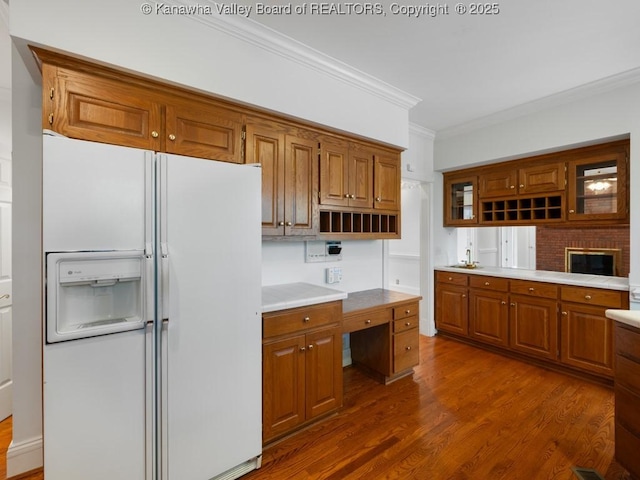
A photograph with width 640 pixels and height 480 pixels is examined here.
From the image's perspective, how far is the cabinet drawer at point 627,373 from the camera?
168 cm

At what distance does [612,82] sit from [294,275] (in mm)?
3383

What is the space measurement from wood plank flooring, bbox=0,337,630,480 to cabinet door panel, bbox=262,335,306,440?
0.60 ft

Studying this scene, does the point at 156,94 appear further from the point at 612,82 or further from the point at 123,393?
the point at 612,82

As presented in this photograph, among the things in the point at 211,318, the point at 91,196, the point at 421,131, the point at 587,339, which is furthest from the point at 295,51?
the point at 587,339

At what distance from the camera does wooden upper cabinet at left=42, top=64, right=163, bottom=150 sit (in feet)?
5.15

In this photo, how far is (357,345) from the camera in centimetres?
322

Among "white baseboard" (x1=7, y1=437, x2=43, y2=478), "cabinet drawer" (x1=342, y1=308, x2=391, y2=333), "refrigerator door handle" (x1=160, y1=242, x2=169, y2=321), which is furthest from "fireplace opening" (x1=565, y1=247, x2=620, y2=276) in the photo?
"white baseboard" (x1=7, y1=437, x2=43, y2=478)

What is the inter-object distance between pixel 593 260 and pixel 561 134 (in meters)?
2.96

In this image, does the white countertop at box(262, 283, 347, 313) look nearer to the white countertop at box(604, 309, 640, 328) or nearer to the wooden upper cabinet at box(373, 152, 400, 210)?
the wooden upper cabinet at box(373, 152, 400, 210)

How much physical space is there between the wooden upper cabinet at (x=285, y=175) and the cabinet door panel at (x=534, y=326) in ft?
8.47

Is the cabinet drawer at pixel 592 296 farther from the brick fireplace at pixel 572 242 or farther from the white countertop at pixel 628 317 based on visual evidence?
the brick fireplace at pixel 572 242

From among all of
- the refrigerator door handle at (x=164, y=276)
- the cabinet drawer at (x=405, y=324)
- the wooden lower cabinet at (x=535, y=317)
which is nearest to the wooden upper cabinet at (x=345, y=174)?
the cabinet drawer at (x=405, y=324)

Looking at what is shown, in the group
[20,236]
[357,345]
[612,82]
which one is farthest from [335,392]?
[612,82]

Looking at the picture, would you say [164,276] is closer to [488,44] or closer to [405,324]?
[405,324]
